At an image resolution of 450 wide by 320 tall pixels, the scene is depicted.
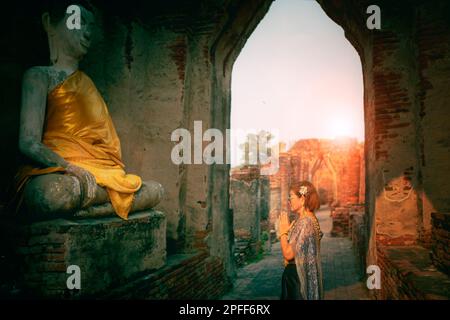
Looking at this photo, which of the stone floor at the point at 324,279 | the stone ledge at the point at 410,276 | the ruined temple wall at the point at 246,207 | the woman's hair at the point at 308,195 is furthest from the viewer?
the ruined temple wall at the point at 246,207

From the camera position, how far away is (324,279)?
647 centimetres

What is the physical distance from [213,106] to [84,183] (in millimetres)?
3136

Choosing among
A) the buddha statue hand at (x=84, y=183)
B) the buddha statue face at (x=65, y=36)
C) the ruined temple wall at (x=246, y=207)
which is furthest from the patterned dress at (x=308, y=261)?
the ruined temple wall at (x=246, y=207)

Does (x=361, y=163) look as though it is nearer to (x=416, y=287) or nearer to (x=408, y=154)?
(x=408, y=154)

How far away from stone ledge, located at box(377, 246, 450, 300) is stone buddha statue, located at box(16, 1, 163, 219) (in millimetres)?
2663

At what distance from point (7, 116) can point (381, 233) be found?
16.0ft

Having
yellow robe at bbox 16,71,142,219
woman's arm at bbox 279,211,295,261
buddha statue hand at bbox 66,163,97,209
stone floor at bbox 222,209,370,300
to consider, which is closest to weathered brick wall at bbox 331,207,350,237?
stone floor at bbox 222,209,370,300

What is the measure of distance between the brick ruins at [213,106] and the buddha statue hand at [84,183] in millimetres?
877

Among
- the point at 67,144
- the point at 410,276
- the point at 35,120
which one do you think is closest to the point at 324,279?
the point at 410,276

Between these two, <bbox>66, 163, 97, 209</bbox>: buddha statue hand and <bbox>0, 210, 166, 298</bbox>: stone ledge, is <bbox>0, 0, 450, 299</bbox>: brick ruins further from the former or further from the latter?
<bbox>66, 163, 97, 209</bbox>: buddha statue hand

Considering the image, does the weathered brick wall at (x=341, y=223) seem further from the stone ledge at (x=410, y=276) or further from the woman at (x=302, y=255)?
the woman at (x=302, y=255)

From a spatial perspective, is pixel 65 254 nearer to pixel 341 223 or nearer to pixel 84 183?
pixel 84 183

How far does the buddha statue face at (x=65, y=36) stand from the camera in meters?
3.28

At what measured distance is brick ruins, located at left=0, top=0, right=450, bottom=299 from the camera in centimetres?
399
